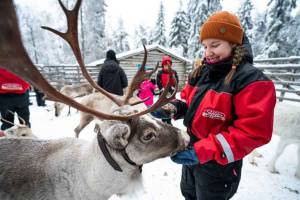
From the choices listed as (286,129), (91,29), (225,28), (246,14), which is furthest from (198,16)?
(225,28)

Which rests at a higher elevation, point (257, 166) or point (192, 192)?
point (192, 192)

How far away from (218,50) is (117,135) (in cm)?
92

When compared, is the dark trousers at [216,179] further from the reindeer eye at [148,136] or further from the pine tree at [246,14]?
the pine tree at [246,14]

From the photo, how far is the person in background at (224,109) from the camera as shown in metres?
1.25

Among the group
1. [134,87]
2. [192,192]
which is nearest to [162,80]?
[134,87]

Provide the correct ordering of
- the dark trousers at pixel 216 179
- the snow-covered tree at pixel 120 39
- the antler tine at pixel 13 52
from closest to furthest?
1. the antler tine at pixel 13 52
2. the dark trousers at pixel 216 179
3. the snow-covered tree at pixel 120 39

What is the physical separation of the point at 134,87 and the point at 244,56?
1021 millimetres

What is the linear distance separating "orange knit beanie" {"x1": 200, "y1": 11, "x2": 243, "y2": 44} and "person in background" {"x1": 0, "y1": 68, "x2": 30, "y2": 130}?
3.19 meters

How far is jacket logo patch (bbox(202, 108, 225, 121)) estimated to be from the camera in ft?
4.65

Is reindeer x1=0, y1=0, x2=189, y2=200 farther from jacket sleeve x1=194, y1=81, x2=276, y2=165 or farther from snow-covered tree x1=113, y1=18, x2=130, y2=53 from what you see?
snow-covered tree x1=113, y1=18, x2=130, y2=53

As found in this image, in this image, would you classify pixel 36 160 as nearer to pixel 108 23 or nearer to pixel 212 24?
pixel 212 24

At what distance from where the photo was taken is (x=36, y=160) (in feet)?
5.65

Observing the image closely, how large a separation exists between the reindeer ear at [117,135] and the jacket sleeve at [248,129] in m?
0.48

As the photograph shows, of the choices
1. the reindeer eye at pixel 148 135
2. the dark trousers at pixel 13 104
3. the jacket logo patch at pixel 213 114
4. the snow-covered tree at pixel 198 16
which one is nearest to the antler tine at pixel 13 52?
the reindeer eye at pixel 148 135
